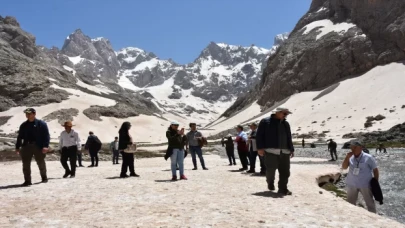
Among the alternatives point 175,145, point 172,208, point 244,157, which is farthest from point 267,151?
point 244,157

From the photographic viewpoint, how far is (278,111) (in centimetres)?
1260

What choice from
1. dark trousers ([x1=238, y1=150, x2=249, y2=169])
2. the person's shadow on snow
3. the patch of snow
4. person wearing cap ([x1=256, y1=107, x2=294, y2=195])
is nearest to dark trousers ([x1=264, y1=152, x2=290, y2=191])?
person wearing cap ([x1=256, y1=107, x2=294, y2=195])

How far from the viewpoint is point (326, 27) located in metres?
154

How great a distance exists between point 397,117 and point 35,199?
276ft

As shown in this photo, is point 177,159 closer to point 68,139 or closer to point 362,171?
point 68,139

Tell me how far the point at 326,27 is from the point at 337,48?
898 inches

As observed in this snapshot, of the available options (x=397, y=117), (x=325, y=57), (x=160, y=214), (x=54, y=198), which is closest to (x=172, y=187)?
(x=54, y=198)

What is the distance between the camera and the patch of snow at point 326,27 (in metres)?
144

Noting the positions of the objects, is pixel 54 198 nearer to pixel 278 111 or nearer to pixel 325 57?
pixel 278 111

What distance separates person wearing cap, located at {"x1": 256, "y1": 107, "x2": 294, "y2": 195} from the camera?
12414mm

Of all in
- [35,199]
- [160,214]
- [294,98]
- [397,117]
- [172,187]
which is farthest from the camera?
[294,98]

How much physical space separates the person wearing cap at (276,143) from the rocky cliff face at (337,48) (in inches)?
4883

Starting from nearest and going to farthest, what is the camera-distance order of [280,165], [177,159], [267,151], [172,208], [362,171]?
[172,208] < [362,171] < [280,165] < [267,151] < [177,159]

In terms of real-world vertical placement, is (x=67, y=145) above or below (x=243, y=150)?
above
